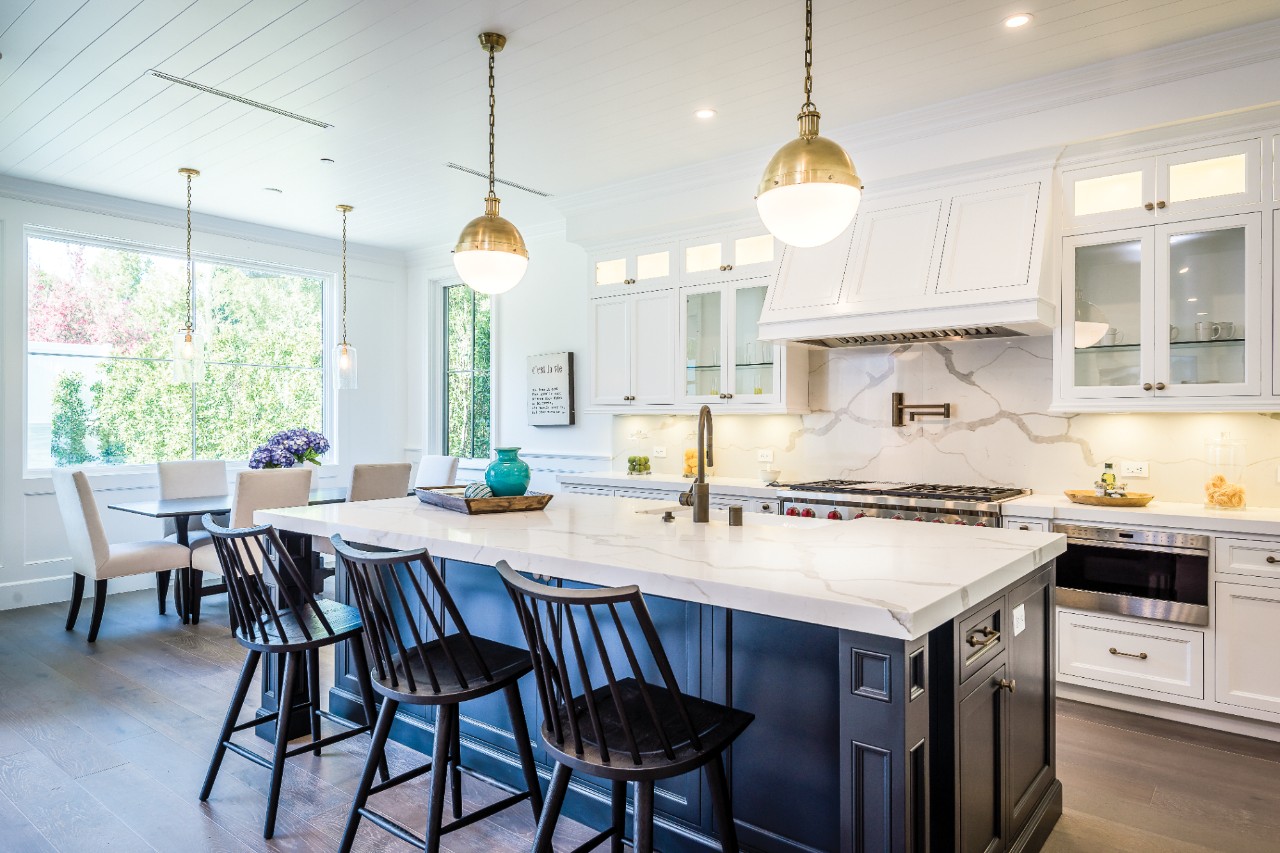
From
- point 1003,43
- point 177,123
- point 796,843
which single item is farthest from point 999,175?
point 177,123

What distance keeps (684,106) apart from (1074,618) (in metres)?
2.96

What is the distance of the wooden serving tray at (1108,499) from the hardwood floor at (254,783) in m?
0.91

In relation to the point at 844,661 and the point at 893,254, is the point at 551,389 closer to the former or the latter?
the point at 893,254

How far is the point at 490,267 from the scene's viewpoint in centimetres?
293

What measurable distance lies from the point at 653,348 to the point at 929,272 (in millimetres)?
1877

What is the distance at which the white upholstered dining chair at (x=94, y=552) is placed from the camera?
14.1 feet

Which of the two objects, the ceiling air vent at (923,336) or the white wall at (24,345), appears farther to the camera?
the white wall at (24,345)

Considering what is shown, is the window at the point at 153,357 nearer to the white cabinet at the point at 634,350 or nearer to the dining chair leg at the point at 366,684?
the white cabinet at the point at 634,350

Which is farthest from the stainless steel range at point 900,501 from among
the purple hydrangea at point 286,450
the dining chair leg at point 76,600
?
the dining chair leg at point 76,600

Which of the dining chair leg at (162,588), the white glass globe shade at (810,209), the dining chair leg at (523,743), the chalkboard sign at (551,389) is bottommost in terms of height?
the dining chair leg at (162,588)

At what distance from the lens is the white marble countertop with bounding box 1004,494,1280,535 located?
302 cm

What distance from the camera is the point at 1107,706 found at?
3.42 metres

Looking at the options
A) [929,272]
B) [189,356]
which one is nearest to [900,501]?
[929,272]

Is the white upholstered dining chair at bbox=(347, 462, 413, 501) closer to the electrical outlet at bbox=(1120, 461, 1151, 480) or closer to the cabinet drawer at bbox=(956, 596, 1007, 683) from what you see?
the cabinet drawer at bbox=(956, 596, 1007, 683)
